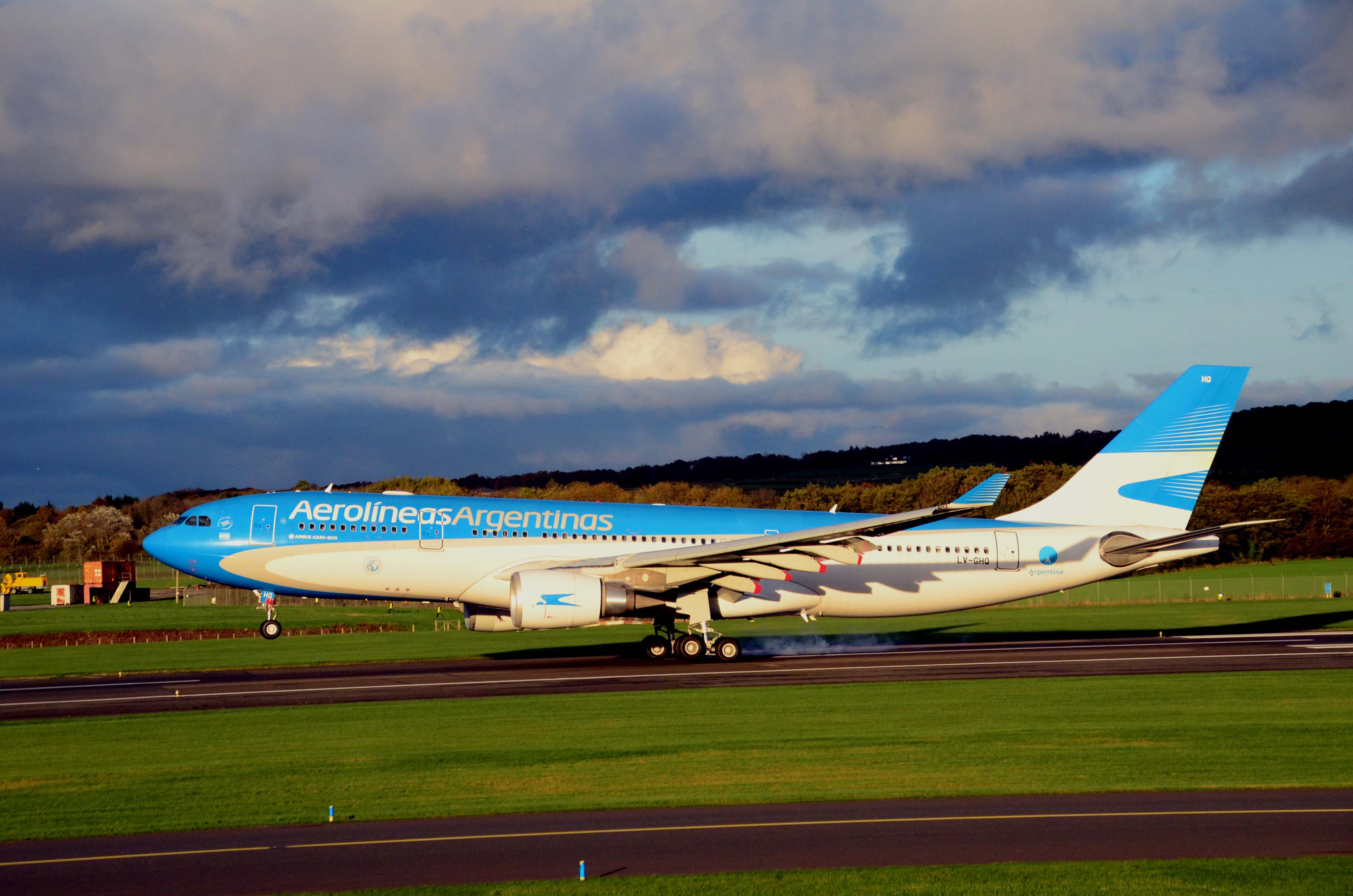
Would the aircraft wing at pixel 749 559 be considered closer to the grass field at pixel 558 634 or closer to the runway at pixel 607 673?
the runway at pixel 607 673

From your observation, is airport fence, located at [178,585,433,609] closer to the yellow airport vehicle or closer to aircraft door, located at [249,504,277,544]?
the yellow airport vehicle

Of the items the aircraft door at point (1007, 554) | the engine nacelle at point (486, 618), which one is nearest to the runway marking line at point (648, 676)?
the engine nacelle at point (486, 618)

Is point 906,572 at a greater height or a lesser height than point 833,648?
greater

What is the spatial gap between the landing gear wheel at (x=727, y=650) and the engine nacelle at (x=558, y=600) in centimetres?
430

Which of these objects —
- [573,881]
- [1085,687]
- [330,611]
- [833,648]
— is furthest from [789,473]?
[573,881]

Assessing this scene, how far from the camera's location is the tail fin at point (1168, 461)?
36.8 metres

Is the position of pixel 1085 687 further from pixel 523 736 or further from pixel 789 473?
pixel 789 473

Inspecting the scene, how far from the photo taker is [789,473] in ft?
655

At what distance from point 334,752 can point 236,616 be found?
46.6 meters

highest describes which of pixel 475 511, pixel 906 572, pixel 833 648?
pixel 475 511

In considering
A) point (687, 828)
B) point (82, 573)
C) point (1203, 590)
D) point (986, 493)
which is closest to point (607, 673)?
point (986, 493)

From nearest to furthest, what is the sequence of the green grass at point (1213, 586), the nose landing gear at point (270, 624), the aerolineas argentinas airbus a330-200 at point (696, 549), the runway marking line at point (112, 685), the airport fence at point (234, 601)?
the runway marking line at point (112, 685), the aerolineas argentinas airbus a330-200 at point (696, 549), the nose landing gear at point (270, 624), the green grass at point (1213, 586), the airport fence at point (234, 601)

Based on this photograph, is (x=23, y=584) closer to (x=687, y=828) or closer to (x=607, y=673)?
(x=607, y=673)

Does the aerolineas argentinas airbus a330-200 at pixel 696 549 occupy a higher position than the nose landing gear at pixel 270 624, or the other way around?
the aerolineas argentinas airbus a330-200 at pixel 696 549
